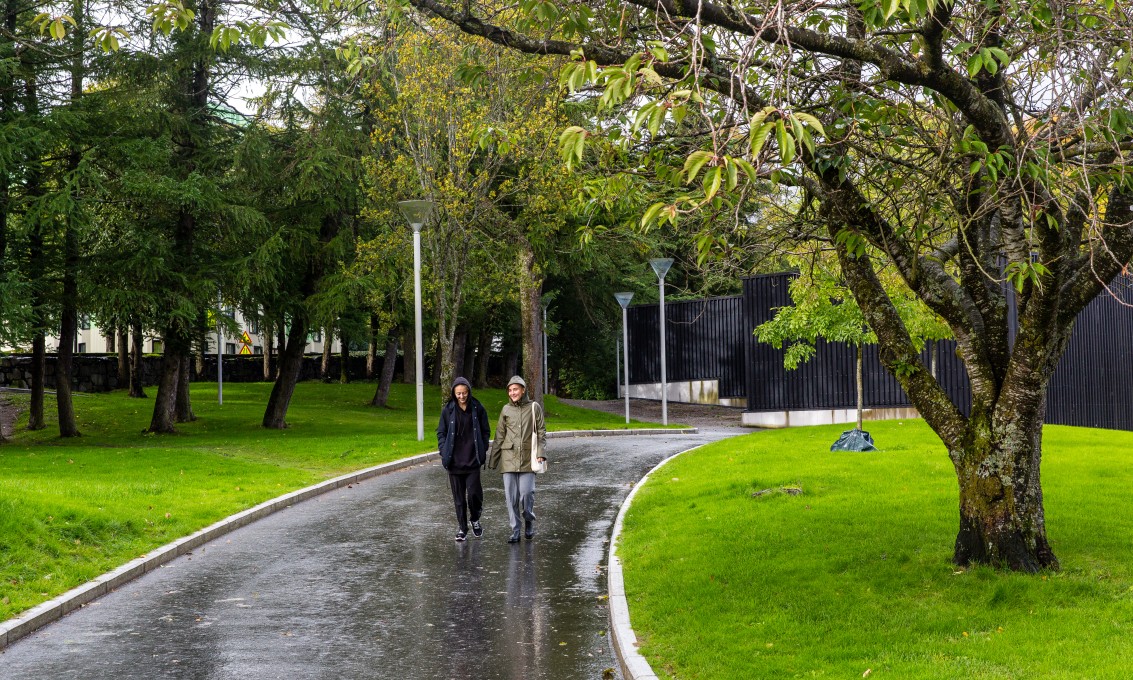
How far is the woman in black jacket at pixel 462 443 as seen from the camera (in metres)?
12.2

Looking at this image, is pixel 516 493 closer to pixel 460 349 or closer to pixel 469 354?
pixel 460 349

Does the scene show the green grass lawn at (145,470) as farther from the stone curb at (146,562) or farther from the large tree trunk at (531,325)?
the large tree trunk at (531,325)

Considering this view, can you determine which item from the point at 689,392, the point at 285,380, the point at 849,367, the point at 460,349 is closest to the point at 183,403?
the point at 285,380

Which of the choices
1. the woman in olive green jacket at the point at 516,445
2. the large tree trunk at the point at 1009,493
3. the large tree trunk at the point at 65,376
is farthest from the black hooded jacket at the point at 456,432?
the large tree trunk at the point at 65,376

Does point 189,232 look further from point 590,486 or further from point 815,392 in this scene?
point 815,392

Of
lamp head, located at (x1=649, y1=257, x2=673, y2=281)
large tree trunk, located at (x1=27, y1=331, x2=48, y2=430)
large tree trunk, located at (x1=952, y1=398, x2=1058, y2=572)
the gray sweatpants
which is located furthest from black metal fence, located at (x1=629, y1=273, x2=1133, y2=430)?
large tree trunk, located at (x1=27, y1=331, x2=48, y2=430)

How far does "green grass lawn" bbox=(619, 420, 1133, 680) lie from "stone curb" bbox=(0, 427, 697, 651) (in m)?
4.61

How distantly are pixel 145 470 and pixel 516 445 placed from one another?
9048mm

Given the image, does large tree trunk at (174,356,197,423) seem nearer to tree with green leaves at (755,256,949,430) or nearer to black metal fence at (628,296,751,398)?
black metal fence at (628,296,751,398)

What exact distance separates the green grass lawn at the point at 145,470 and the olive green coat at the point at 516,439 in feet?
12.4

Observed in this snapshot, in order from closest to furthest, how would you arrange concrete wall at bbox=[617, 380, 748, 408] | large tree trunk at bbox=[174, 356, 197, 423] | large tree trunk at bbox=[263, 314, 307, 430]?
large tree trunk at bbox=[263, 314, 307, 430] → large tree trunk at bbox=[174, 356, 197, 423] → concrete wall at bbox=[617, 380, 748, 408]

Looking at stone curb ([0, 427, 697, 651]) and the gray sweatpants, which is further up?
the gray sweatpants

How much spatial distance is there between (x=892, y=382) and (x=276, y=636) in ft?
89.5

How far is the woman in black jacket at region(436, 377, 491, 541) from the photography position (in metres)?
12.2
